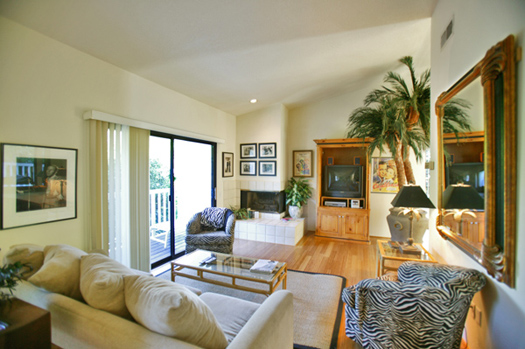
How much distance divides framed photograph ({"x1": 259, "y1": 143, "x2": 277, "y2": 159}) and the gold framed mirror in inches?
144

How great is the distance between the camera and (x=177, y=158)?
13.7 feet

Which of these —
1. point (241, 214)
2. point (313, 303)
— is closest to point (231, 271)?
point (313, 303)

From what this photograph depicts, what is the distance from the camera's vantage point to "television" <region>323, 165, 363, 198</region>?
16.8 ft

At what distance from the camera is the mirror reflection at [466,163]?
5.24 ft

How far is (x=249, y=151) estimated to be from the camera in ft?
18.7

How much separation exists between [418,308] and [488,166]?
39.4 inches

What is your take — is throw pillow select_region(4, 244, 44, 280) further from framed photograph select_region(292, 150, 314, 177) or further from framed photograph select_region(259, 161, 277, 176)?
framed photograph select_region(292, 150, 314, 177)

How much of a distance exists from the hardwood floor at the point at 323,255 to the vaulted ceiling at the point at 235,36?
293cm

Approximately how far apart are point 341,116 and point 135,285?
5.26m

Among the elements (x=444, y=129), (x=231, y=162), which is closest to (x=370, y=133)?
(x=444, y=129)

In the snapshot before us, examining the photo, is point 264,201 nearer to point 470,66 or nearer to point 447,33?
point 447,33

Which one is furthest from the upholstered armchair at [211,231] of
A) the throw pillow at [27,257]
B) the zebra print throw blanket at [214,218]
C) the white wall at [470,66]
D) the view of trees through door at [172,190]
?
the white wall at [470,66]

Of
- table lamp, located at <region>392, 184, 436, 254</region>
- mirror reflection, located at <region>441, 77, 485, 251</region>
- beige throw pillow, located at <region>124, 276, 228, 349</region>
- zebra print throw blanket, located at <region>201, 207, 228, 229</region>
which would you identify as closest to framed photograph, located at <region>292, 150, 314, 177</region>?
zebra print throw blanket, located at <region>201, 207, 228, 229</region>

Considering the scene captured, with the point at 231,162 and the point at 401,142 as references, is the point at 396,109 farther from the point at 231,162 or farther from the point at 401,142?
the point at 231,162
